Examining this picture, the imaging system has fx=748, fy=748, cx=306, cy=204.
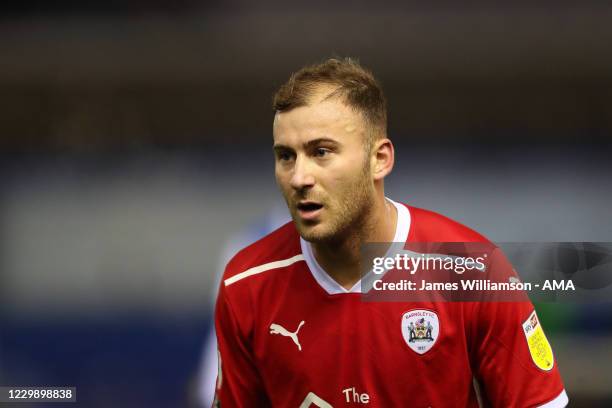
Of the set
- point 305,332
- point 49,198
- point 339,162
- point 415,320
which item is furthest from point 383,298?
point 49,198

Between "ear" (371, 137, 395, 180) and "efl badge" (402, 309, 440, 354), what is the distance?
394mm

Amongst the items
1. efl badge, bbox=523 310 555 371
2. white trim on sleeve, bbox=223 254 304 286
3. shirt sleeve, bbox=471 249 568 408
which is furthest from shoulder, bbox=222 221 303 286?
efl badge, bbox=523 310 555 371

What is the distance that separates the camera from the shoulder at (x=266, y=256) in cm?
219

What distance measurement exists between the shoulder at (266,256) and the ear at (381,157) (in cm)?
34

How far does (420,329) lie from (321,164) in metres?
0.54

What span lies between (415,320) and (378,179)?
1.32 ft

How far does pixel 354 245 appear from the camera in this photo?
2.10 m

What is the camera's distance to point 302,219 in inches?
76.7

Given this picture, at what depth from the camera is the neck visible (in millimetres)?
2088

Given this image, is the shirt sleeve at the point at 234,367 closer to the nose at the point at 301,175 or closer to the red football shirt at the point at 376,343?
the red football shirt at the point at 376,343

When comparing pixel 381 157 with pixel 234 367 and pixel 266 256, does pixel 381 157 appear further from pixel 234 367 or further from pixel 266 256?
pixel 234 367

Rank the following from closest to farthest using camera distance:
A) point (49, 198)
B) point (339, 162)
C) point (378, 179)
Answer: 1. point (339, 162)
2. point (378, 179)
3. point (49, 198)

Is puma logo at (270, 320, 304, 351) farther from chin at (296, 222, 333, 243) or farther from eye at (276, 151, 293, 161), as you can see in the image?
eye at (276, 151, 293, 161)

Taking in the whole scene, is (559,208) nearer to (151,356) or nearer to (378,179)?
(378,179)
